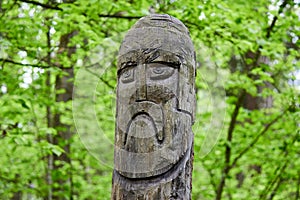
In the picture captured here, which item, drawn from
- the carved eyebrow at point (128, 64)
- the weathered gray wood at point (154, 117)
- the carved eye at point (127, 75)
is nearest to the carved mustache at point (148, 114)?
the weathered gray wood at point (154, 117)

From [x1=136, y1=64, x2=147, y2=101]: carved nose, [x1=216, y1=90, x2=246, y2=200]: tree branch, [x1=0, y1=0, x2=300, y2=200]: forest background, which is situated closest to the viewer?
[x1=136, y1=64, x2=147, y2=101]: carved nose

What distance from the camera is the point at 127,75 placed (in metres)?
3.56

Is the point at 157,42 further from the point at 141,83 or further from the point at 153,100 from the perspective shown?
the point at 153,100

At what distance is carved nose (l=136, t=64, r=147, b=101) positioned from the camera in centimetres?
343

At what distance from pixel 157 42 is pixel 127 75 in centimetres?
32

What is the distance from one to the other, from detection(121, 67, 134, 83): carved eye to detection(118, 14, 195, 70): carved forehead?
0.07 metres

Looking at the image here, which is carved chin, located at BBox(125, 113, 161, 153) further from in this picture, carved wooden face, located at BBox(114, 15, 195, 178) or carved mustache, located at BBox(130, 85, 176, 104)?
carved mustache, located at BBox(130, 85, 176, 104)

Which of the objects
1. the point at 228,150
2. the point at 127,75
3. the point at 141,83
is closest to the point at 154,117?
the point at 141,83

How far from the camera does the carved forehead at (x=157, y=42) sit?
3.53 meters

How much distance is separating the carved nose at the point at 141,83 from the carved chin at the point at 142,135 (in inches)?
5.0

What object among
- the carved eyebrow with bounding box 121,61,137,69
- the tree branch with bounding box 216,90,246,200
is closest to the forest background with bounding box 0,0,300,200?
the tree branch with bounding box 216,90,246,200

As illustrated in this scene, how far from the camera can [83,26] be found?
22.3 ft

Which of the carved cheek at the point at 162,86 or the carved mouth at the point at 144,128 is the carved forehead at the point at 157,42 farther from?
the carved mouth at the point at 144,128

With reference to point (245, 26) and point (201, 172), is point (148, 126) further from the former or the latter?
point (201, 172)
